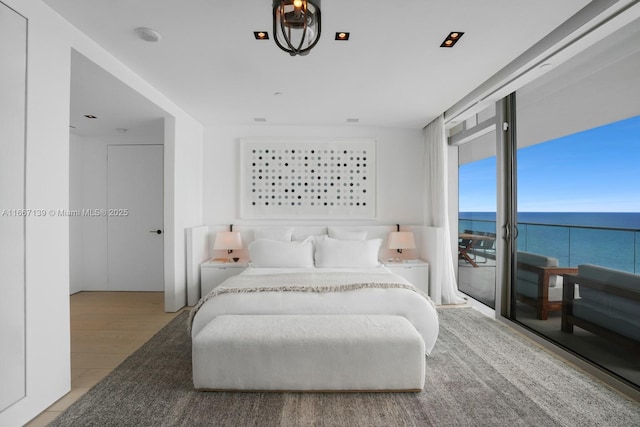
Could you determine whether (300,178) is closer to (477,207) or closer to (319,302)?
(319,302)

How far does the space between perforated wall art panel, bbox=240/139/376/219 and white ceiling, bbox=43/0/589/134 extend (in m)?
0.72

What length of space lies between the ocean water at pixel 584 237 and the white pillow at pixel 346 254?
158 centimetres

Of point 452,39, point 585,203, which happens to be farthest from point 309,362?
A: point 452,39

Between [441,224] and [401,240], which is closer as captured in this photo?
[441,224]

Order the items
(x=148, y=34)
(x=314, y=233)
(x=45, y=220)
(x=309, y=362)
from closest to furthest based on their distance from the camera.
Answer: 1. (x=45, y=220)
2. (x=309, y=362)
3. (x=148, y=34)
4. (x=314, y=233)

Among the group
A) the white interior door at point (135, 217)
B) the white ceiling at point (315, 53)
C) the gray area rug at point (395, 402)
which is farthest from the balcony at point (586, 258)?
the white interior door at point (135, 217)

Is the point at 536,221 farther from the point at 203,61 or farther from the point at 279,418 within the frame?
the point at 203,61

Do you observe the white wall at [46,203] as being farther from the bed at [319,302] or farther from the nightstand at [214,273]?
the nightstand at [214,273]

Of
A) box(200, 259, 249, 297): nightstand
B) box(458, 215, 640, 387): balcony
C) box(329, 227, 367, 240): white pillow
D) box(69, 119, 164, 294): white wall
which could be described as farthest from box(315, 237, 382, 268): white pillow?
box(69, 119, 164, 294): white wall

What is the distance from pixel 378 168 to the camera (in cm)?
466

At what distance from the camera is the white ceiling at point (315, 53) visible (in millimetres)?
1988

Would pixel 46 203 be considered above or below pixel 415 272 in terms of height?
above

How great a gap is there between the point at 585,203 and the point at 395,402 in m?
2.05

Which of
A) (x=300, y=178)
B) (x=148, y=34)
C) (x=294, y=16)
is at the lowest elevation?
(x=300, y=178)
